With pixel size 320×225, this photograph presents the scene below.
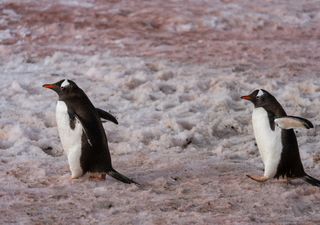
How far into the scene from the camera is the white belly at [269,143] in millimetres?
4914

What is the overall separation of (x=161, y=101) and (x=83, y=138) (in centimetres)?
252

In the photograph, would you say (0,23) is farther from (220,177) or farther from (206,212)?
(206,212)

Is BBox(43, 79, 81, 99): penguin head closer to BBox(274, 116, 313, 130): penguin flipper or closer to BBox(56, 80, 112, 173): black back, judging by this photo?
BBox(56, 80, 112, 173): black back

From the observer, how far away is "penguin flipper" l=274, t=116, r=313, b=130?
4.68m

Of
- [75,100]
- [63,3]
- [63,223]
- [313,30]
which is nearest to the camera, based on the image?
[63,223]

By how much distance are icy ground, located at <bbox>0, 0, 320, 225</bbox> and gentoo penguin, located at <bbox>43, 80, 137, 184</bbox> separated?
10 centimetres

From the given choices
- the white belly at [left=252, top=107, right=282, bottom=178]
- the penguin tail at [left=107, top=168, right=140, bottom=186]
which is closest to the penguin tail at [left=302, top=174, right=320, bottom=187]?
the white belly at [left=252, top=107, right=282, bottom=178]

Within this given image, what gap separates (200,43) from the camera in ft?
32.7

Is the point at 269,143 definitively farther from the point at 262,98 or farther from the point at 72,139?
the point at 72,139

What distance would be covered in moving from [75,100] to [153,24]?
5.96m

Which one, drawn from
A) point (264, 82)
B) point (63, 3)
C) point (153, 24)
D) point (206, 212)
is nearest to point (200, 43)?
point (153, 24)

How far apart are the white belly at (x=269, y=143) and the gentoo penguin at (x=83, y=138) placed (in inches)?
41.9

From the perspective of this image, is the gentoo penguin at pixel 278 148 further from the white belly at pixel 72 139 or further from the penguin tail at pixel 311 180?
the white belly at pixel 72 139

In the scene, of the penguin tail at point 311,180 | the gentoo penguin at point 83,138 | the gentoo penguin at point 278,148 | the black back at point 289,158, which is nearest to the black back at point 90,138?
the gentoo penguin at point 83,138
